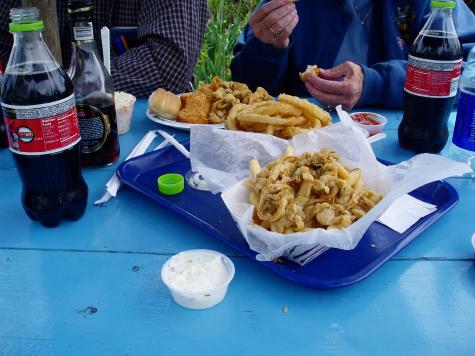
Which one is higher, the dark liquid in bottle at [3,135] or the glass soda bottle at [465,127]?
the glass soda bottle at [465,127]

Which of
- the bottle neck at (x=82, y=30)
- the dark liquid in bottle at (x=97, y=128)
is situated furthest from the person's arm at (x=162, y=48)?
the bottle neck at (x=82, y=30)

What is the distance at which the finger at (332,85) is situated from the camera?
1725 mm

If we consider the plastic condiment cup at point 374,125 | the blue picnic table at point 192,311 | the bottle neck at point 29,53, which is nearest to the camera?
the blue picnic table at point 192,311

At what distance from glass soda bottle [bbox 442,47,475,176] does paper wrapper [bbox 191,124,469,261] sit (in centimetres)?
33

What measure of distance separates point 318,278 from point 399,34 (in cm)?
169

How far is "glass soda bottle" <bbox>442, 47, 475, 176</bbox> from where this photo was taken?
1.35 metres

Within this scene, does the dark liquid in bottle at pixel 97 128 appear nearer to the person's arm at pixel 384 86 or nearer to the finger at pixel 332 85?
the finger at pixel 332 85

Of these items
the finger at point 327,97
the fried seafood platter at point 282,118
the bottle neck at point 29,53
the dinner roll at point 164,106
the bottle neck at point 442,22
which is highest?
the bottle neck at point 442,22

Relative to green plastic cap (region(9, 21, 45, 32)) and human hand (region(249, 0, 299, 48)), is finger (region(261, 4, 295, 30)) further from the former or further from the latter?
green plastic cap (region(9, 21, 45, 32))

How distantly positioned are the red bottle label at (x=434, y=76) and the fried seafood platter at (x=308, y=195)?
1.51 ft

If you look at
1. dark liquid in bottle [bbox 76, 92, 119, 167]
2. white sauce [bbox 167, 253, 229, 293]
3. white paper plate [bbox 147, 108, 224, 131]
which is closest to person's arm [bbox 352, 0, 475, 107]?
Answer: white paper plate [bbox 147, 108, 224, 131]

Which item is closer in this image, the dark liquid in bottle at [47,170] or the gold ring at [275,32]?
the dark liquid in bottle at [47,170]

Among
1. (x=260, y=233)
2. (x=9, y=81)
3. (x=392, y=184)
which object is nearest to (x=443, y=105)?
(x=392, y=184)

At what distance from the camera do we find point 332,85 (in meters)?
1.73
